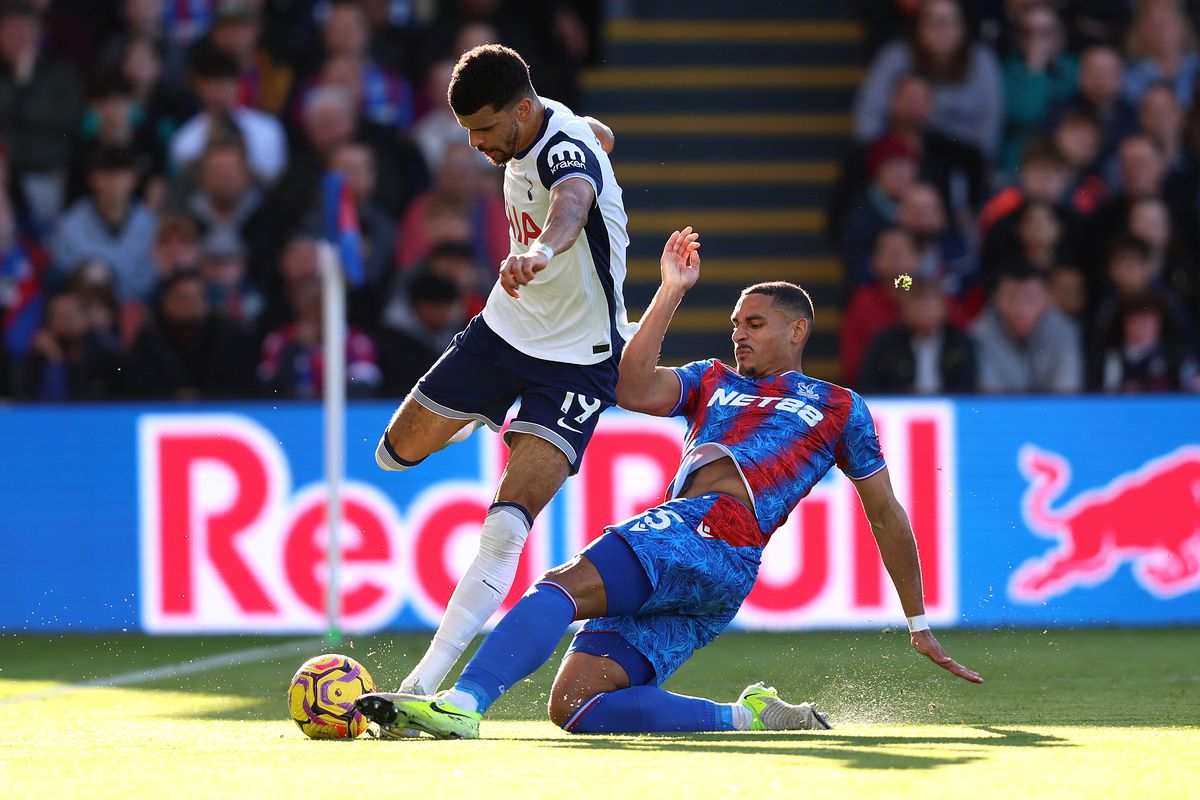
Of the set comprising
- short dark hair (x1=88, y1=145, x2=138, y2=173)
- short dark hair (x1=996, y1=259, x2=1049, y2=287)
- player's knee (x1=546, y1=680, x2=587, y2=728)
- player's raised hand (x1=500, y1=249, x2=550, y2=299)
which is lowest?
player's knee (x1=546, y1=680, x2=587, y2=728)

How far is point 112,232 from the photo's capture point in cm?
1241

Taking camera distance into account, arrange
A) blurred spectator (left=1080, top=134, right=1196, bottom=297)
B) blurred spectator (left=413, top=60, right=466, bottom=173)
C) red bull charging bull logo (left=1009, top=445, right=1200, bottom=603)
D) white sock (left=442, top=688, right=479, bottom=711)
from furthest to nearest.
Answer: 1. blurred spectator (left=413, top=60, right=466, bottom=173)
2. blurred spectator (left=1080, top=134, right=1196, bottom=297)
3. red bull charging bull logo (left=1009, top=445, right=1200, bottom=603)
4. white sock (left=442, top=688, right=479, bottom=711)

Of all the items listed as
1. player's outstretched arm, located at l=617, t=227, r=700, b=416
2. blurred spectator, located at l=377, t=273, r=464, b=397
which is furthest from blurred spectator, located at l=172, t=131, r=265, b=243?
player's outstretched arm, located at l=617, t=227, r=700, b=416

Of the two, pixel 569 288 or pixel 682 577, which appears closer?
pixel 682 577

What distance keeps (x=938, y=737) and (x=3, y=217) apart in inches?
340

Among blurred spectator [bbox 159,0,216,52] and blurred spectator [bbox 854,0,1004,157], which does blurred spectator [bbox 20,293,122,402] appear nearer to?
blurred spectator [bbox 159,0,216,52]

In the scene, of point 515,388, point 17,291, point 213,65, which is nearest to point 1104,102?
point 213,65

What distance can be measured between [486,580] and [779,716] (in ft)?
3.34

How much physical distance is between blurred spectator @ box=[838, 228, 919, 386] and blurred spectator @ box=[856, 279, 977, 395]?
1.59ft

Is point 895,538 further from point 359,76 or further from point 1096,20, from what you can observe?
point 1096,20

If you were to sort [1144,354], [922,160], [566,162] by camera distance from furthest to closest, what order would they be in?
[922,160]
[1144,354]
[566,162]

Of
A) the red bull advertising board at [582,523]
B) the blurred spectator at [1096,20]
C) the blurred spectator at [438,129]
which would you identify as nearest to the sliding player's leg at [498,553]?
the red bull advertising board at [582,523]

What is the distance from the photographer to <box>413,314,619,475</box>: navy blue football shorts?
647 cm

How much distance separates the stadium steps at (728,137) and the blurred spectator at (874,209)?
0.72m
